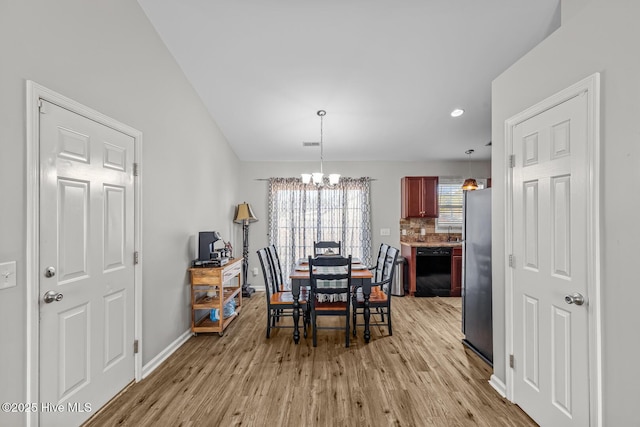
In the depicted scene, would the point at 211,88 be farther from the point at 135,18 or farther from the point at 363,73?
the point at 363,73

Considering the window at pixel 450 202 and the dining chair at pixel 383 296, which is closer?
the dining chair at pixel 383 296

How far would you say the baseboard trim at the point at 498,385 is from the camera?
91.4 inches

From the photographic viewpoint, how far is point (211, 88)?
3.71 metres

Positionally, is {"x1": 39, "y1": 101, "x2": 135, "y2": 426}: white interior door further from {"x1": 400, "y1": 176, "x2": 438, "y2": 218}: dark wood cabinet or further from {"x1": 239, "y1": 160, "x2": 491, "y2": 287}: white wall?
{"x1": 400, "y1": 176, "x2": 438, "y2": 218}: dark wood cabinet

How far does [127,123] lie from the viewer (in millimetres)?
2467

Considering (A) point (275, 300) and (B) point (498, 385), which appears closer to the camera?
(B) point (498, 385)

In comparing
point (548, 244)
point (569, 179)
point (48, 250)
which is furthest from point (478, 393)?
point (48, 250)

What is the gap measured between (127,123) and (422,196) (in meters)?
4.70

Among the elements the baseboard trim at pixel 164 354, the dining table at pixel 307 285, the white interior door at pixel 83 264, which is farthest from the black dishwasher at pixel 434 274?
the white interior door at pixel 83 264

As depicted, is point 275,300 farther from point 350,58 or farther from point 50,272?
point 350,58

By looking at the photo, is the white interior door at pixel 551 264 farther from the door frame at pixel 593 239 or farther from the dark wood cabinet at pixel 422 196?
the dark wood cabinet at pixel 422 196

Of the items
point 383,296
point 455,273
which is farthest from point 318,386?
point 455,273

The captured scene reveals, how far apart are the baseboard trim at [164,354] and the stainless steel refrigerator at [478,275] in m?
3.17

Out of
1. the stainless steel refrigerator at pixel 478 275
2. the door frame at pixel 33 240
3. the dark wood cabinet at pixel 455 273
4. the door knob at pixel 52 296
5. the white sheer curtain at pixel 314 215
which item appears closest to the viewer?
the door frame at pixel 33 240
